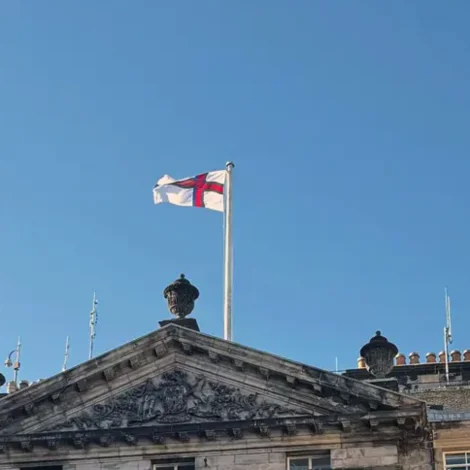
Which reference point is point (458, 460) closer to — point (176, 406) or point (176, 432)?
point (176, 432)

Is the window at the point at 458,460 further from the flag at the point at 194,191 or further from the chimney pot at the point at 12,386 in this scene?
the chimney pot at the point at 12,386

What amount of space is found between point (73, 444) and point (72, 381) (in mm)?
2020

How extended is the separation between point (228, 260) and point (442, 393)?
9424 millimetres

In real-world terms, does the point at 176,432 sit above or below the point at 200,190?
below

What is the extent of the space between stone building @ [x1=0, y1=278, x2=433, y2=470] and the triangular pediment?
0.03 metres

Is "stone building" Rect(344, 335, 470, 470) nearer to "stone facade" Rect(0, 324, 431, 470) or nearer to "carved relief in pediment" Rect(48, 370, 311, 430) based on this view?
"stone facade" Rect(0, 324, 431, 470)

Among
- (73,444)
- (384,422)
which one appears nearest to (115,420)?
(73,444)

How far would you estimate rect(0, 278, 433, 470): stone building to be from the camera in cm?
4131

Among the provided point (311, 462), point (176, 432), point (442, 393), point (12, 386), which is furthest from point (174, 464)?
point (12, 386)

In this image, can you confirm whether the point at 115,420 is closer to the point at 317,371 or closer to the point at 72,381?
the point at 72,381

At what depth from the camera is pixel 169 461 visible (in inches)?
1657

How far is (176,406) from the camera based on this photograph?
140 ft

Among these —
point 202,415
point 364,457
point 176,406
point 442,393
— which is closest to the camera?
point 364,457

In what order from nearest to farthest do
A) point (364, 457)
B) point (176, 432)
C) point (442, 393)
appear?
point (364, 457)
point (176, 432)
point (442, 393)
